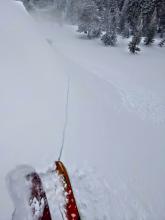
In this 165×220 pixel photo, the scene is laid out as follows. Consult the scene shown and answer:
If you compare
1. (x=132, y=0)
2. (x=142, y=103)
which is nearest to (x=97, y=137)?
(x=142, y=103)

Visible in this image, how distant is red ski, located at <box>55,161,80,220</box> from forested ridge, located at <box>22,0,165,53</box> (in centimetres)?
1228

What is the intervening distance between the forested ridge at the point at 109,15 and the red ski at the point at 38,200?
41.3ft

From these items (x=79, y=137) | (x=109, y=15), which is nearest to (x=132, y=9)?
(x=109, y=15)

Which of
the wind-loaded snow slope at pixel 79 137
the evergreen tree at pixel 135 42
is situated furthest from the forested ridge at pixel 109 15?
the wind-loaded snow slope at pixel 79 137

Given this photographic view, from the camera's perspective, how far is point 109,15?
46.8 feet

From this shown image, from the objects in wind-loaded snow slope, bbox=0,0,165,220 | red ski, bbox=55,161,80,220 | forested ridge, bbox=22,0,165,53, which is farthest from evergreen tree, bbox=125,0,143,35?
red ski, bbox=55,161,80,220

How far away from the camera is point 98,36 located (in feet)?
46.2

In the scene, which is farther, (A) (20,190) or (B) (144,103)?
(B) (144,103)

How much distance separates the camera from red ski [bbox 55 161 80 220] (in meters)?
2.14

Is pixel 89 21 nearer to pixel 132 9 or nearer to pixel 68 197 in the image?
pixel 132 9

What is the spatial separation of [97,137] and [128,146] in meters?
0.90

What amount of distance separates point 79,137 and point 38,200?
130 cm

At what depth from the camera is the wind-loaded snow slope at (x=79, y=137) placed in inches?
96.9

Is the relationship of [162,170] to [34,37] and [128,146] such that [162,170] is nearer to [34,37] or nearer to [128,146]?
[128,146]
